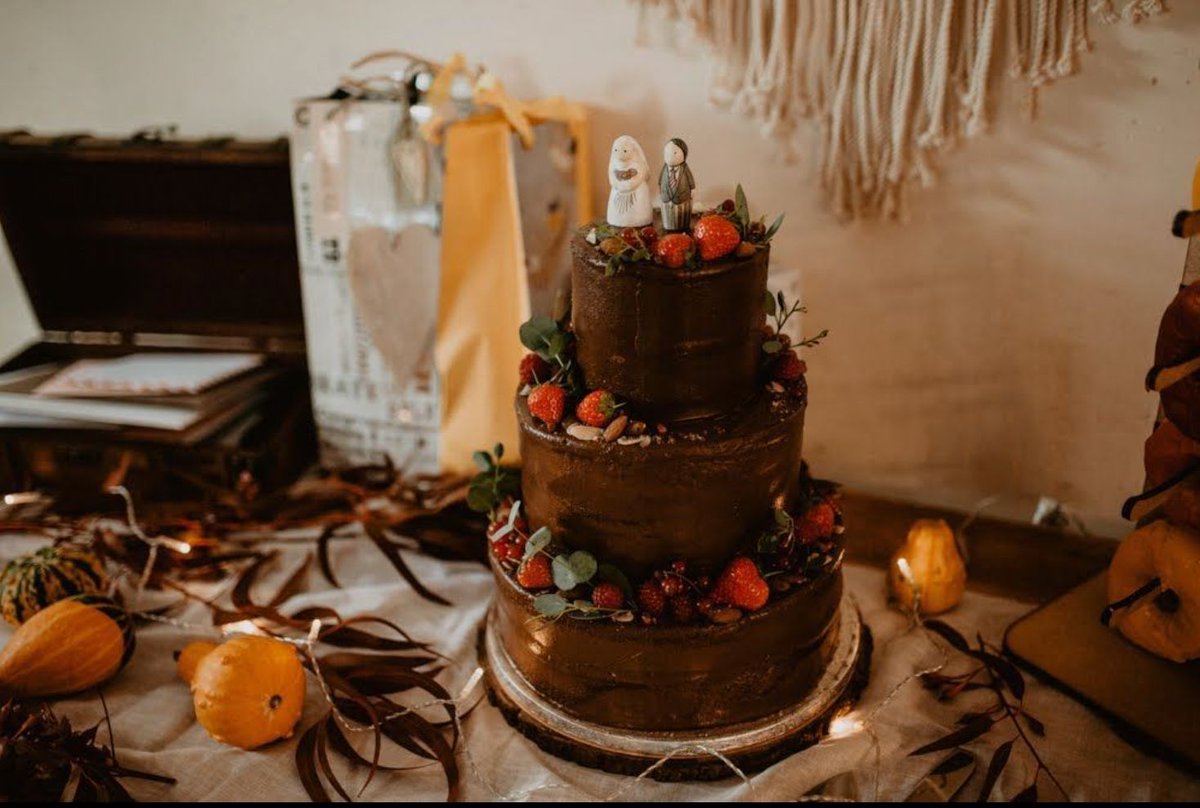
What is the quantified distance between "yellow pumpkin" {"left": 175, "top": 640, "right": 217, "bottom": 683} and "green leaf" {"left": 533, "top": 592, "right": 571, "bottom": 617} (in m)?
0.54

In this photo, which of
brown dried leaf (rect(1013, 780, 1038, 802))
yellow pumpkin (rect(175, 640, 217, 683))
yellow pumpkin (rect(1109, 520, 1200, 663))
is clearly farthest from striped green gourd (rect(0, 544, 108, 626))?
yellow pumpkin (rect(1109, 520, 1200, 663))

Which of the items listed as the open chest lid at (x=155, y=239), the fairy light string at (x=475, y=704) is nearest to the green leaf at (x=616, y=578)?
the fairy light string at (x=475, y=704)

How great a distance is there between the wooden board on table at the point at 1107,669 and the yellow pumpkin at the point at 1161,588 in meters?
0.03

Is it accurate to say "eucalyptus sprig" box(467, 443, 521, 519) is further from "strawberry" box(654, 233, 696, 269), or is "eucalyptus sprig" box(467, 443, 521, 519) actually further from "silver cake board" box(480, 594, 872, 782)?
"strawberry" box(654, 233, 696, 269)

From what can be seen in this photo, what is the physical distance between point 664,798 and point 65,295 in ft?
5.52

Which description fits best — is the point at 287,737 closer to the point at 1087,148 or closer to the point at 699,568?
the point at 699,568

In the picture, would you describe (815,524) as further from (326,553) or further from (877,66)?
(326,553)

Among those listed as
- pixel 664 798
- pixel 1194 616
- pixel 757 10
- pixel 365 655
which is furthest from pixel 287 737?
pixel 757 10

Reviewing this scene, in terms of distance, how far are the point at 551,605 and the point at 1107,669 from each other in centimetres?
78

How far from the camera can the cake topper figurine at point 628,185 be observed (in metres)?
1.09

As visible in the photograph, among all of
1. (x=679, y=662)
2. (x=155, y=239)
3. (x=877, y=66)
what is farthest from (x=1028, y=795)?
(x=155, y=239)

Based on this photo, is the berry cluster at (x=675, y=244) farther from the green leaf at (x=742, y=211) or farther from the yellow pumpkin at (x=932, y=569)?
the yellow pumpkin at (x=932, y=569)

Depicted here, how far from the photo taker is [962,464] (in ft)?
5.83

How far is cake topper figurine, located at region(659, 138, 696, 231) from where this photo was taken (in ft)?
3.51
